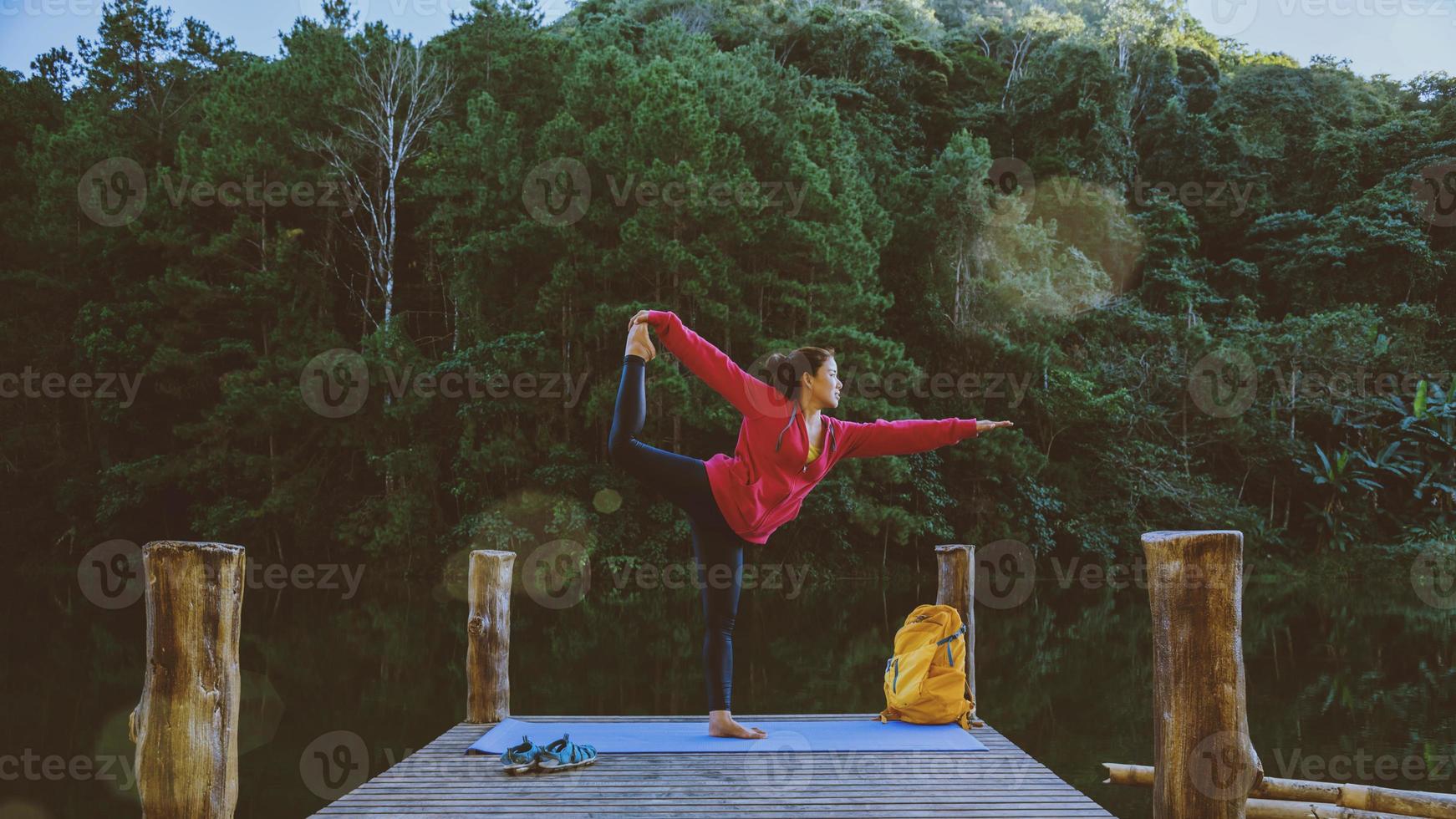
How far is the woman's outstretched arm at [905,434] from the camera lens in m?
4.34

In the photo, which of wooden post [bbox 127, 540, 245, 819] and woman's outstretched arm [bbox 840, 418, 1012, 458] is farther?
woman's outstretched arm [bbox 840, 418, 1012, 458]

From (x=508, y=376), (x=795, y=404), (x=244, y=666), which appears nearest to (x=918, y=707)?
(x=795, y=404)

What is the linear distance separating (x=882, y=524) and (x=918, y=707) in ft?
45.2

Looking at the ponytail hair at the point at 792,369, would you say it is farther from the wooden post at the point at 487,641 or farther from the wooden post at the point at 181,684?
the wooden post at the point at 181,684

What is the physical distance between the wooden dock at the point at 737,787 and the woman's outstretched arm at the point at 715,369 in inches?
59.1

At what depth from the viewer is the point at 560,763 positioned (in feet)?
13.6

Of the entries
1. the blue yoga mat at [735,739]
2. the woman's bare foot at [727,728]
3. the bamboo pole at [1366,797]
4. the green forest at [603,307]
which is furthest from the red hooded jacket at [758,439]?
the green forest at [603,307]

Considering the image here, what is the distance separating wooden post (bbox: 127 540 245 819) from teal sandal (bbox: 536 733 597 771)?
56.9 inches

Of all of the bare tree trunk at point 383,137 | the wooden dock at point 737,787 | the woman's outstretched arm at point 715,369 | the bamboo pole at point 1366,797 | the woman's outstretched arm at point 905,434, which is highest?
the bare tree trunk at point 383,137

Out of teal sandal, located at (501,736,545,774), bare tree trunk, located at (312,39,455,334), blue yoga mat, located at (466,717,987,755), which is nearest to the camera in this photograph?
teal sandal, located at (501,736,545,774)

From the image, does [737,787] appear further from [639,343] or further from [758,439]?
[639,343]

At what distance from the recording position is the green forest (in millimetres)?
17781

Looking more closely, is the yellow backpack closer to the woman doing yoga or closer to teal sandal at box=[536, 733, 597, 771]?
the woman doing yoga

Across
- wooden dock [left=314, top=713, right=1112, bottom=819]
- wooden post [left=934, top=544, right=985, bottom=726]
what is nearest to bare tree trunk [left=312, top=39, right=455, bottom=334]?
wooden post [left=934, top=544, right=985, bottom=726]
